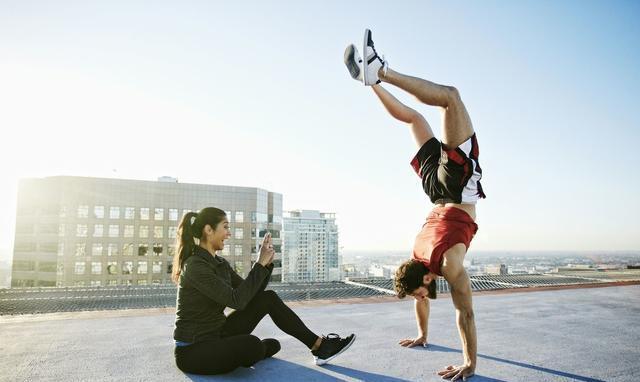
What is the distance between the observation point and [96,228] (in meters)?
63.7

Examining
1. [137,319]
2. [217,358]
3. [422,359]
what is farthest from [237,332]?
[137,319]

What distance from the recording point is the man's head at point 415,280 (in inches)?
106

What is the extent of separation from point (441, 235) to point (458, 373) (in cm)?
84

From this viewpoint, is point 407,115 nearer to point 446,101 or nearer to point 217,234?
point 446,101

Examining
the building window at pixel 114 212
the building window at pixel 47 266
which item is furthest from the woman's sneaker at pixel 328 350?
the building window at pixel 47 266

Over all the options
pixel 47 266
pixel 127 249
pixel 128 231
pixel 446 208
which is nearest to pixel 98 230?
pixel 128 231

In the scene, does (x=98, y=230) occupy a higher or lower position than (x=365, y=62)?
higher

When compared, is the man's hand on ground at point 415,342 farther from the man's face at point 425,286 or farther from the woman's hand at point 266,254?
the woman's hand at point 266,254

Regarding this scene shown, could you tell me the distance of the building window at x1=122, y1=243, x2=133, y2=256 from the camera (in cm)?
6475

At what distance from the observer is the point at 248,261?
7225 cm

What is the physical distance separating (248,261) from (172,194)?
1852cm

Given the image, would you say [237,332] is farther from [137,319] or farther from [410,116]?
[410,116]

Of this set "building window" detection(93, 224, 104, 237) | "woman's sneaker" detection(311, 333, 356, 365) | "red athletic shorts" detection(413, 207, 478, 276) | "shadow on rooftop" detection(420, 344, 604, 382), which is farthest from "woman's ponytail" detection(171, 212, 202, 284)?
"building window" detection(93, 224, 104, 237)

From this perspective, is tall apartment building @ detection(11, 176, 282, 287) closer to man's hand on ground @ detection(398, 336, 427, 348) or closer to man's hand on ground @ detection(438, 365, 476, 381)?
man's hand on ground @ detection(398, 336, 427, 348)
